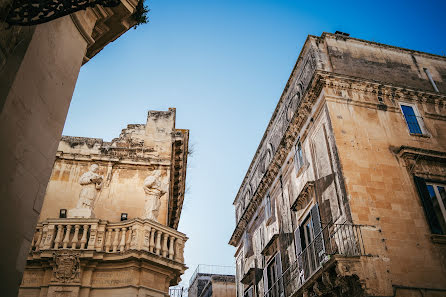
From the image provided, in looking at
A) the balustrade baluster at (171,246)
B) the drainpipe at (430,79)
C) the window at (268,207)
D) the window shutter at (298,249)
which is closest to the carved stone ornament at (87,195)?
the balustrade baluster at (171,246)

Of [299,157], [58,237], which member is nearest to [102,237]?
[58,237]

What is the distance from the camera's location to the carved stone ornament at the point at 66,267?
34.9 ft

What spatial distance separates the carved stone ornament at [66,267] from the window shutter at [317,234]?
795 cm

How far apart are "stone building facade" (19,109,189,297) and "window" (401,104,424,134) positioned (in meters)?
9.34

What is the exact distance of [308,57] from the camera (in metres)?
18.1

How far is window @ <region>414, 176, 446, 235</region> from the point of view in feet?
43.0

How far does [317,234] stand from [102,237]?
7665mm

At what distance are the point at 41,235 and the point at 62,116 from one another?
6856mm

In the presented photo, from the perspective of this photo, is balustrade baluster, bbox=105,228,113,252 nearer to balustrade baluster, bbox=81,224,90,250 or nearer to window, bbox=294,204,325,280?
balustrade baluster, bbox=81,224,90,250

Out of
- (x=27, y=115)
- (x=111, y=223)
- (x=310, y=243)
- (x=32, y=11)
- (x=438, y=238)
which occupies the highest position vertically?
(x=310, y=243)

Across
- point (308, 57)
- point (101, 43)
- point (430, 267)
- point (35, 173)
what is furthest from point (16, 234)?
point (308, 57)

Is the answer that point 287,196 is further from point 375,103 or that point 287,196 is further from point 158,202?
point 158,202

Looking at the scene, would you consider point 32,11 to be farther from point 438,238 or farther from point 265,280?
point 265,280

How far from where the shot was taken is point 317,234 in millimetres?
14297
